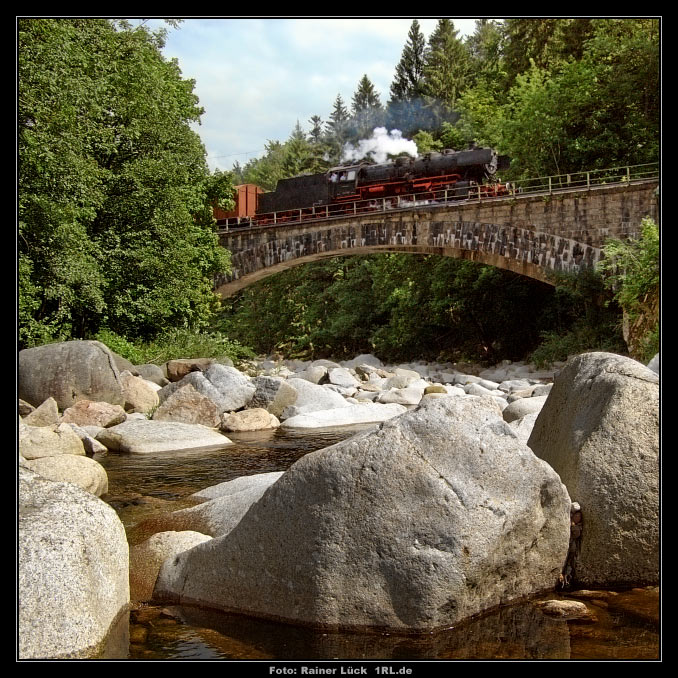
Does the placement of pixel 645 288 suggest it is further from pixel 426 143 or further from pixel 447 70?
pixel 447 70

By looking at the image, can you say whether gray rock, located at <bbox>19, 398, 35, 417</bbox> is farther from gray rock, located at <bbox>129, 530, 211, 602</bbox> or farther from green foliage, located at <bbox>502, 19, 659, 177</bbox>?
green foliage, located at <bbox>502, 19, 659, 177</bbox>

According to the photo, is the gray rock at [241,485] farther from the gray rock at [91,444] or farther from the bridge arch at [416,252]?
the bridge arch at [416,252]

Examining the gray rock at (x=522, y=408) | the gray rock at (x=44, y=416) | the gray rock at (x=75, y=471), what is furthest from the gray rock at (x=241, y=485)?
the gray rock at (x=44, y=416)

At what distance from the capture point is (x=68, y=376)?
14.7 metres

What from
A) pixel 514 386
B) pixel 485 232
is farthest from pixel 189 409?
pixel 485 232

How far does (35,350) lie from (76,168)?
12.4ft

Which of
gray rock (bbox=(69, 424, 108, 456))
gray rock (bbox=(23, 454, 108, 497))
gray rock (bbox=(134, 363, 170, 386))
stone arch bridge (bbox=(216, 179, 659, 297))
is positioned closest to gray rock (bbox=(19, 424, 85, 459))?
gray rock (bbox=(69, 424, 108, 456))

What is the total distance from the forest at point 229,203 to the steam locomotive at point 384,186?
2.14m

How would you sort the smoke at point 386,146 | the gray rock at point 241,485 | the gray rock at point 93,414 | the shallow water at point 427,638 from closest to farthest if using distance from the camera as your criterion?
the shallow water at point 427,638
the gray rock at point 241,485
the gray rock at point 93,414
the smoke at point 386,146

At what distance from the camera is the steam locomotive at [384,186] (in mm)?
30719

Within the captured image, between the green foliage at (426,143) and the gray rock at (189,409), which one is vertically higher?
the green foliage at (426,143)

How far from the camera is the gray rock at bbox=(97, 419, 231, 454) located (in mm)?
11258

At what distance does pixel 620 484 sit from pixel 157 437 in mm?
8269

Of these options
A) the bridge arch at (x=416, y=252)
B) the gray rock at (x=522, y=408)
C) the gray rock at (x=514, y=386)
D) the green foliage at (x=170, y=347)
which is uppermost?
A: the bridge arch at (x=416, y=252)
